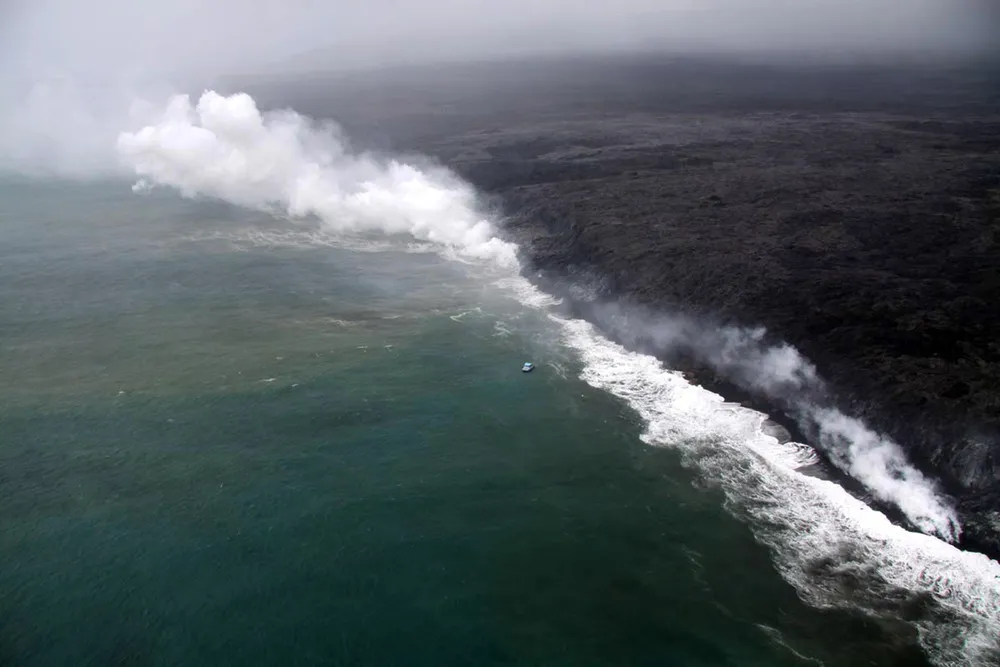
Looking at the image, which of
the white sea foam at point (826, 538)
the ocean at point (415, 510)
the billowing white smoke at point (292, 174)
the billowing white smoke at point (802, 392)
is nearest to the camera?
the ocean at point (415, 510)

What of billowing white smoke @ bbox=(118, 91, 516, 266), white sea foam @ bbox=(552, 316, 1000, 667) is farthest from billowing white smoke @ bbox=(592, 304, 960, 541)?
billowing white smoke @ bbox=(118, 91, 516, 266)

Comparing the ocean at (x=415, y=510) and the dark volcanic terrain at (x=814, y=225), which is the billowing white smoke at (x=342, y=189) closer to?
the dark volcanic terrain at (x=814, y=225)

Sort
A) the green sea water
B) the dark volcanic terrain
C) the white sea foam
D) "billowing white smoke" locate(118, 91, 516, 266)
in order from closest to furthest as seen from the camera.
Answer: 1. the green sea water
2. the white sea foam
3. the dark volcanic terrain
4. "billowing white smoke" locate(118, 91, 516, 266)

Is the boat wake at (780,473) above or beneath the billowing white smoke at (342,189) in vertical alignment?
beneath

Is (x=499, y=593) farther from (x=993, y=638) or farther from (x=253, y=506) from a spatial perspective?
(x=993, y=638)

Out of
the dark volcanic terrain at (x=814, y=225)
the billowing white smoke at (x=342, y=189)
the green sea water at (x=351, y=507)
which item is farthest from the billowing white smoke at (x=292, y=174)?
the green sea water at (x=351, y=507)

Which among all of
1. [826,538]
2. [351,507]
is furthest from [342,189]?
[826,538]

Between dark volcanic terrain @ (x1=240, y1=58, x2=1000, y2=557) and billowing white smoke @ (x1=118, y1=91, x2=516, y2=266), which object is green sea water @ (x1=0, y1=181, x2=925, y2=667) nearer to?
dark volcanic terrain @ (x1=240, y1=58, x2=1000, y2=557)
